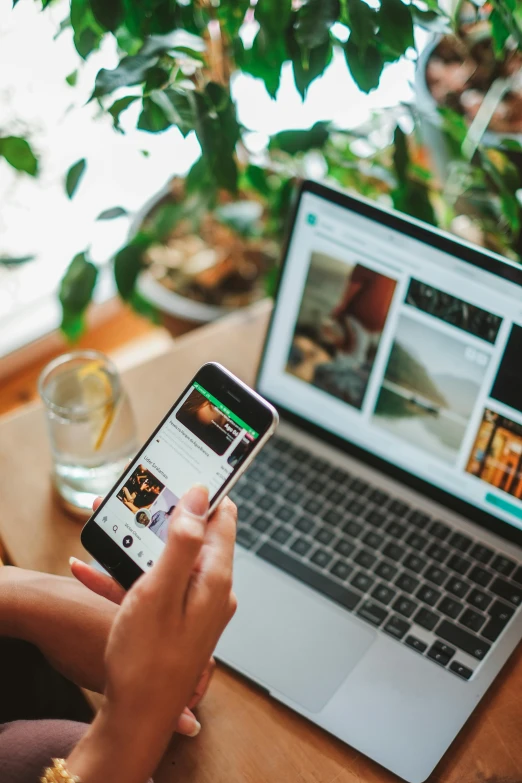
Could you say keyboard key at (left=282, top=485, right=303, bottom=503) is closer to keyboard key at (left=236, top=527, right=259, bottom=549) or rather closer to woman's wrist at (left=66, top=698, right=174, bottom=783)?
keyboard key at (left=236, top=527, right=259, bottom=549)

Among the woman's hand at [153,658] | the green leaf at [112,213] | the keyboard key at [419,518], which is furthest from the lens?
the green leaf at [112,213]

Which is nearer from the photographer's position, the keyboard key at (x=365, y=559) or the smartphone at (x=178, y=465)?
the smartphone at (x=178, y=465)

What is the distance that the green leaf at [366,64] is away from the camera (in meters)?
0.71

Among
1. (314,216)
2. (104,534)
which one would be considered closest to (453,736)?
(104,534)

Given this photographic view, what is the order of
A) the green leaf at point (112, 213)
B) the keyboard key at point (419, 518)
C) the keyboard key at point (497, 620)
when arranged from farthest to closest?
1. the green leaf at point (112, 213)
2. the keyboard key at point (419, 518)
3. the keyboard key at point (497, 620)

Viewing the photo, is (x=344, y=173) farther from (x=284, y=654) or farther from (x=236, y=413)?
(x=284, y=654)

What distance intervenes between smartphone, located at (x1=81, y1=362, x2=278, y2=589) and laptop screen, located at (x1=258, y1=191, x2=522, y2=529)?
0.23 m

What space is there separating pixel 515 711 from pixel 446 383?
330 mm

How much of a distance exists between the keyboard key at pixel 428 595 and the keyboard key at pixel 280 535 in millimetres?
152

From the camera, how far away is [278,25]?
69 cm

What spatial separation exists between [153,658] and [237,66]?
645mm

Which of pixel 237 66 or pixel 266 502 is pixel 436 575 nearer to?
pixel 266 502

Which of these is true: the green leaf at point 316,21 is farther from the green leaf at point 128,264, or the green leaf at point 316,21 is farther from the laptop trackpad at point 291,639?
the laptop trackpad at point 291,639

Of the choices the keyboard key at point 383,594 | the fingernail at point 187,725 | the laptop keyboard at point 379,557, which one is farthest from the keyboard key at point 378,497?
the fingernail at point 187,725
